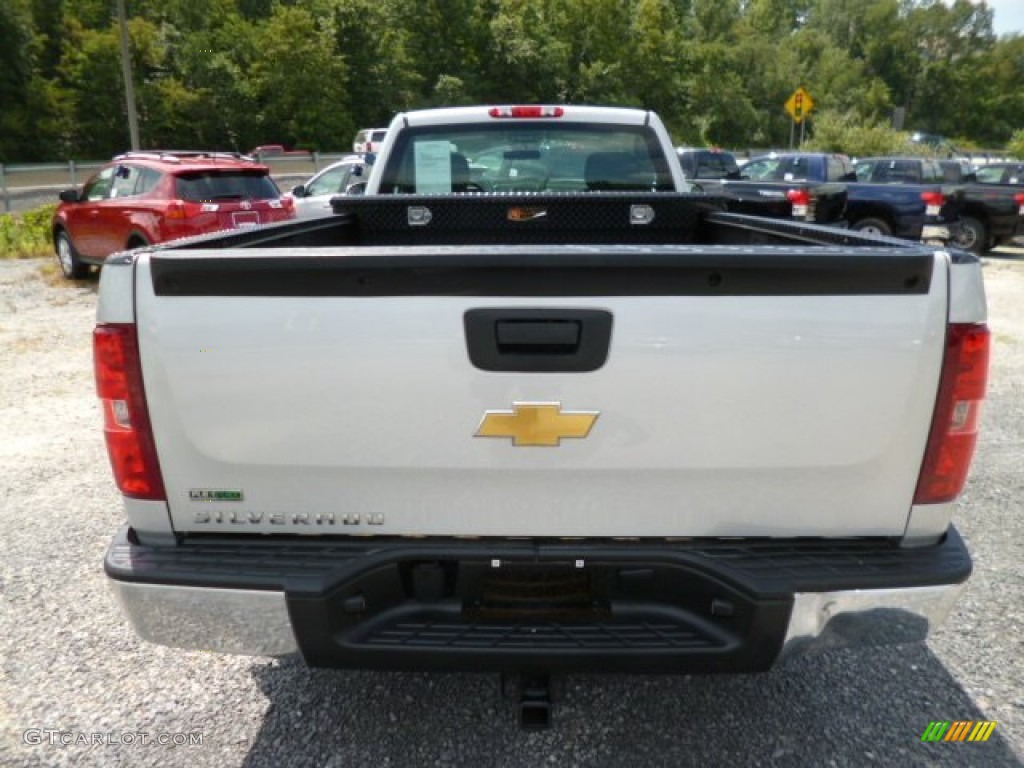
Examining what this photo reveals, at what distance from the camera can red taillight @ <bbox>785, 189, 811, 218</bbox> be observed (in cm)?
1403

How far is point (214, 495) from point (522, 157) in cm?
321

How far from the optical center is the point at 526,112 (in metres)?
4.62

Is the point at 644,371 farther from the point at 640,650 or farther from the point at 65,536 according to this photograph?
the point at 65,536

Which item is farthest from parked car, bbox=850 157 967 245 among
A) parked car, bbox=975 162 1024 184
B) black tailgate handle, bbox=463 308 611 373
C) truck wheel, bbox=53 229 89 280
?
black tailgate handle, bbox=463 308 611 373

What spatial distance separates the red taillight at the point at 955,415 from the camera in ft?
6.31

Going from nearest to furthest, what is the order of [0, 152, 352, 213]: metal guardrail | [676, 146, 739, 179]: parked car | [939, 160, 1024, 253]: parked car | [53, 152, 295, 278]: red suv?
[53, 152, 295, 278]: red suv, [939, 160, 1024, 253]: parked car, [676, 146, 739, 179]: parked car, [0, 152, 352, 213]: metal guardrail

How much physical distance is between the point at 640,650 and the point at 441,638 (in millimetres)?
515

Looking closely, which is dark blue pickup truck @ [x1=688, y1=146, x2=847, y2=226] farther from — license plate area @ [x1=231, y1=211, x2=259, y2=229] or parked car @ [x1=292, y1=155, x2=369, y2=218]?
license plate area @ [x1=231, y1=211, x2=259, y2=229]

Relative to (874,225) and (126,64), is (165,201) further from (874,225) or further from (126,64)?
(126,64)

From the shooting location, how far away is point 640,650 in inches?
79.0

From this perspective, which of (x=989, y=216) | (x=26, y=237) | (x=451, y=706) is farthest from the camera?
(x=26, y=237)

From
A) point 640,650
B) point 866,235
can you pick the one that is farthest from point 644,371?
point 866,235

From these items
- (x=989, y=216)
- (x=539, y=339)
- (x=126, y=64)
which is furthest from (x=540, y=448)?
(x=126, y=64)

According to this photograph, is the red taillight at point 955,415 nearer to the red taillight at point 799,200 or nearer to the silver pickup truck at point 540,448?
the silver pickup truck at point 540,448
